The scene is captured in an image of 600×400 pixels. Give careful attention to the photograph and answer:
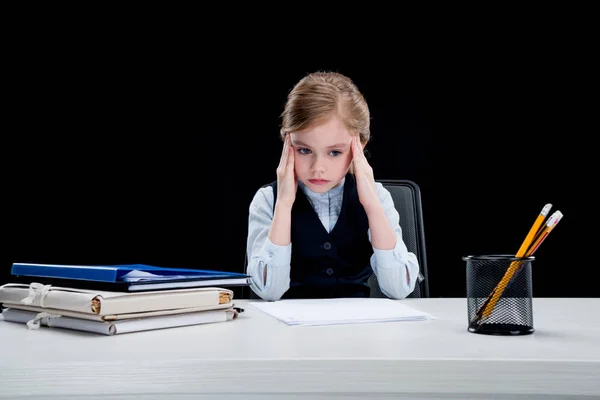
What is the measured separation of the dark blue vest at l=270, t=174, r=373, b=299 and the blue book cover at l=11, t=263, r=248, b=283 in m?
0.80

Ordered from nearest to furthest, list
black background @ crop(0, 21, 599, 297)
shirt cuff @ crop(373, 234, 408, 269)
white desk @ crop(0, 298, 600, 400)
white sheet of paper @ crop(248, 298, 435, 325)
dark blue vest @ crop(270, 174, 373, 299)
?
white desk @ crop(0, 298, 600, 400) → white sheet of paper @ crop(248, 298, 435, 325) → shirt cuff @ crop(373, 234, 408, 269) → dark blue vest @ crop(270, 174, 373, 299) → black background @ crop(0, 21, 599, 297)

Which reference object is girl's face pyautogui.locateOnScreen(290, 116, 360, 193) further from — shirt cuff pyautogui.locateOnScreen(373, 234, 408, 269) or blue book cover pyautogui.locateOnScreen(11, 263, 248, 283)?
blue book cover pyautogui.locateOnScreen(11, 263, 248, 283)

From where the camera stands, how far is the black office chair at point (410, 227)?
177 centimetres

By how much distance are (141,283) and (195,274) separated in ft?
0.41

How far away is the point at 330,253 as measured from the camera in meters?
1.75

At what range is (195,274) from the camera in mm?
940

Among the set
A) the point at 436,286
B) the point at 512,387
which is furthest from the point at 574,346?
the point at 436,286

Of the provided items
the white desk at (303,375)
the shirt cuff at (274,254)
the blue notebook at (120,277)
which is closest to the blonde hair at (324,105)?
the shirt cuff at (274,254)

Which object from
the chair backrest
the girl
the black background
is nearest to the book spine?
the girl

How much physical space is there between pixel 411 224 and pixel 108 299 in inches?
46.0

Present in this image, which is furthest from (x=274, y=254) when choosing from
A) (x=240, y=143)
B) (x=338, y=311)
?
(x=240, y=143)

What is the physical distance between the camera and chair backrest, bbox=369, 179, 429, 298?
177cm

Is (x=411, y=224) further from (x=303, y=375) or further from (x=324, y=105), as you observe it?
(x=303, y=375)

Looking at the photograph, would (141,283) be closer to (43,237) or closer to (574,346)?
(574,346)
